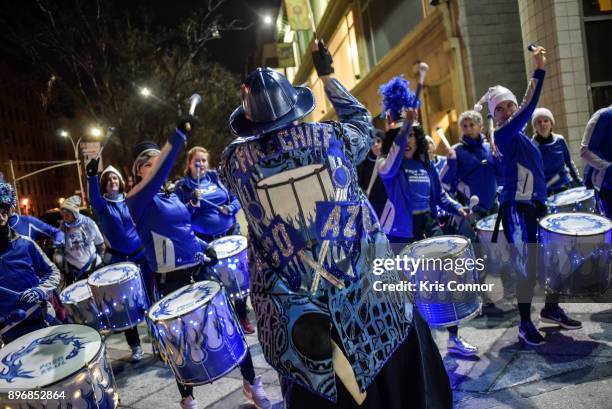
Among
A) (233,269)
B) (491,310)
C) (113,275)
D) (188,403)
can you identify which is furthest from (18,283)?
(491,310)

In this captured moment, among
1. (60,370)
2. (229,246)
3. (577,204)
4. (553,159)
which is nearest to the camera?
(60,370)

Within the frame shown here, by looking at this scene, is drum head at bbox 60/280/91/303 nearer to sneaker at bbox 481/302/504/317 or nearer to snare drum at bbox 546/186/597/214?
sneaker at bbox 481/302/504/317

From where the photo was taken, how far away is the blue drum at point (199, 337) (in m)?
3.24

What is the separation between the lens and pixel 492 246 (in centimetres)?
500

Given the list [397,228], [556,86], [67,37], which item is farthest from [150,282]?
[67,37]

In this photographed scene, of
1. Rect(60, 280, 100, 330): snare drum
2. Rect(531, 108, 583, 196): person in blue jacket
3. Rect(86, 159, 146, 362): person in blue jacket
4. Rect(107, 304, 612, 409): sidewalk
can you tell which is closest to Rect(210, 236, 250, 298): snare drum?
Rect(107, 304, 612, 409): sidewalk

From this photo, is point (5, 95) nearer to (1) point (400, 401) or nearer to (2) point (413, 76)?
(2) point (413, 76)

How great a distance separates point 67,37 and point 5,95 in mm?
66454

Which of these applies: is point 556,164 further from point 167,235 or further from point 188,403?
point 188,403

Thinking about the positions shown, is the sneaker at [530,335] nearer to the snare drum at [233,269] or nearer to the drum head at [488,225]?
the drum head at [488,225]

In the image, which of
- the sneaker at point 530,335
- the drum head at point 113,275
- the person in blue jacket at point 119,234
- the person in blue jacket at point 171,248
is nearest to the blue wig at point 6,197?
the person in blue jacket at point 171,248

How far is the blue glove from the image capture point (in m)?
3.70

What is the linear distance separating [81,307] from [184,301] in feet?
7.86

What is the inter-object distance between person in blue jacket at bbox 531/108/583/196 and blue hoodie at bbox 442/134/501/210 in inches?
25.9
